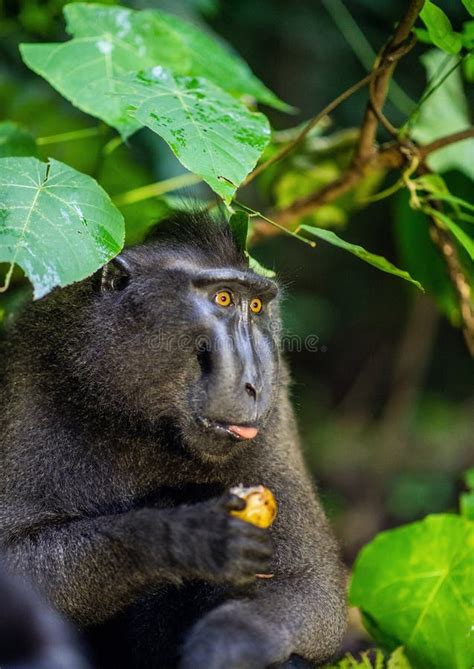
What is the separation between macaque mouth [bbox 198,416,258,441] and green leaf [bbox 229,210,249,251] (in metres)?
0.92

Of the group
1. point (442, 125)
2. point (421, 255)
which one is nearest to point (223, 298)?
point (421, 255)

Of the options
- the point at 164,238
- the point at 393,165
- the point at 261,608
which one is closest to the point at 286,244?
the point at 393,165

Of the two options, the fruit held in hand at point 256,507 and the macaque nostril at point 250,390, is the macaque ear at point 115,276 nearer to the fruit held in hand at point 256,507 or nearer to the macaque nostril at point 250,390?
the macaque nostril at point 250,390

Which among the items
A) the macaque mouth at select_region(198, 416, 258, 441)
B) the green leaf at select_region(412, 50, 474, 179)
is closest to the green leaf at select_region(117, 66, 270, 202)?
the macaque mouth at select_region(198, 416, 258, 441)

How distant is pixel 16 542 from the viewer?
10.9 feet

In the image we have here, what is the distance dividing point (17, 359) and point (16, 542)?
2.81ft

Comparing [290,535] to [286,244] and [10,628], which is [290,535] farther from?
[286,244]

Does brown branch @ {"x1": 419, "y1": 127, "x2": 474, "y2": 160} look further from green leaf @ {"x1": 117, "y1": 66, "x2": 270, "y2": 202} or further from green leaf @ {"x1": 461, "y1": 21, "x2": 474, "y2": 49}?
green leaf @ {"x1": 117, "y1": 66, "x2": 270, "y2": 202}

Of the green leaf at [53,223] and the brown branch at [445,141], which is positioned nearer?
the green leaf at [53,223]

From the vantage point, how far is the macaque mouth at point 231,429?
10.6 feet

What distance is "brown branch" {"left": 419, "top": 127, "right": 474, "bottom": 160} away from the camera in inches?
165

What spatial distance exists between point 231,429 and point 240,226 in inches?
39.3

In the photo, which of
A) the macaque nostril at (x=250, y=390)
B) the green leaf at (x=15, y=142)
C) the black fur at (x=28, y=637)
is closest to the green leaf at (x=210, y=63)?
the green leaf at (x=15, y=142)

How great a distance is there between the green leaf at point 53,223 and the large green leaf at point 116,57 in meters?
0.57
